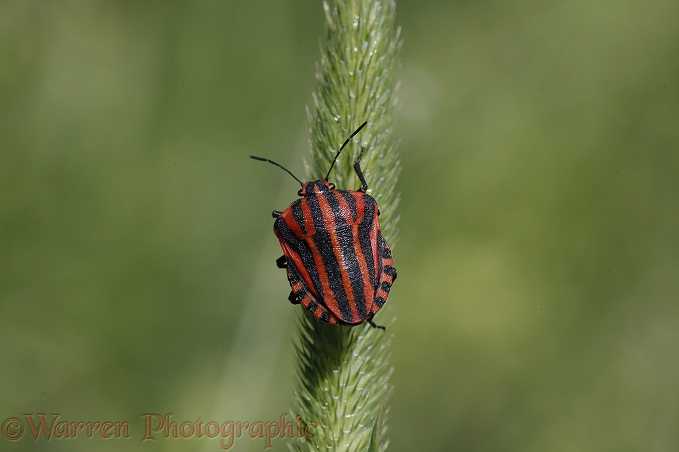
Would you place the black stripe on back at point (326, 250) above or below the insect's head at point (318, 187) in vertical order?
below

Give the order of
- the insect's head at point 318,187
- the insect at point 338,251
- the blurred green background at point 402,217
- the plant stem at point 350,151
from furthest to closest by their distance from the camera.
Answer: the blurred green background at point 402,217 < the insect's head at point 318,187 < the insect at point 338,251 < the plant stem at point 350,151

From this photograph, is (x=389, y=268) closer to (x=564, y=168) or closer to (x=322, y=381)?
(x=322, y=381)

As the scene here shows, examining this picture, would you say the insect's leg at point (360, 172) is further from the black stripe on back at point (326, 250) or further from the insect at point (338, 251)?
the black stripe on back at point (326, 250)

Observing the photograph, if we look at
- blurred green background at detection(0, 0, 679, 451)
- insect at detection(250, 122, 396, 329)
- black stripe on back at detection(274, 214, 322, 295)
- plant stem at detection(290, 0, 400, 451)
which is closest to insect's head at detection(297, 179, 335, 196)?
insect at detection(250, 122, 396, 329)

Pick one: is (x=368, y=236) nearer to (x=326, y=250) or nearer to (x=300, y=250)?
(x=326, y=250)

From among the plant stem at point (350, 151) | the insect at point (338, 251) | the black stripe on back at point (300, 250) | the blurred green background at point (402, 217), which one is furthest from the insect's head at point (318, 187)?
the blurred green background at point (402, 217)

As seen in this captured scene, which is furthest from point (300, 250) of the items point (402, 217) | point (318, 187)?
point (402, 217)
